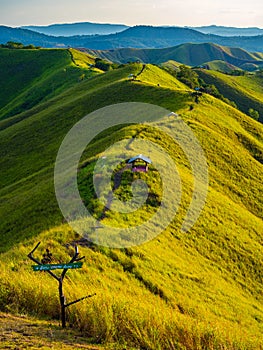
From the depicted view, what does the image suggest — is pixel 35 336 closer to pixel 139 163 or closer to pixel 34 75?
pixel 139 163

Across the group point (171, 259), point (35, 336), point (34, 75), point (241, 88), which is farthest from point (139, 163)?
point (241, 88)

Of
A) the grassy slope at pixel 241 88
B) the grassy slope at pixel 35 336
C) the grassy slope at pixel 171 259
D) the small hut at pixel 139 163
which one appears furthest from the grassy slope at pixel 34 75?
the grassy slope at pixel 35 336

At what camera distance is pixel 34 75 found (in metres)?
148

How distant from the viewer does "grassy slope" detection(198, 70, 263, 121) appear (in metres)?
140

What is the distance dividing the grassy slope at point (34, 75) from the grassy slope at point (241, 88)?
59046 millimetres

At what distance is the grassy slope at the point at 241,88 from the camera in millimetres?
140375

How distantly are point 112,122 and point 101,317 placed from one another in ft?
171

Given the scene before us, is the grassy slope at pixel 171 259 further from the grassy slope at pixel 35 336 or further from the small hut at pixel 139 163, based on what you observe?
the small hut at pixel 139 163

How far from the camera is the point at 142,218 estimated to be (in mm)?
25062

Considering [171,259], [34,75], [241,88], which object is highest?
[34,75]

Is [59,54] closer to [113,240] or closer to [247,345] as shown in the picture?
[113,240]

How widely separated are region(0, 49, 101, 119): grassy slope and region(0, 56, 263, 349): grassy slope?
192ft

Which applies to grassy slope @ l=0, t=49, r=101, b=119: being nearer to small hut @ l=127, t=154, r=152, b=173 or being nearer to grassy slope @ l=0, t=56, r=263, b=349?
grassy slope @ l=0, t=56, r=263, b=349

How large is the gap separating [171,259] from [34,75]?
462ft
